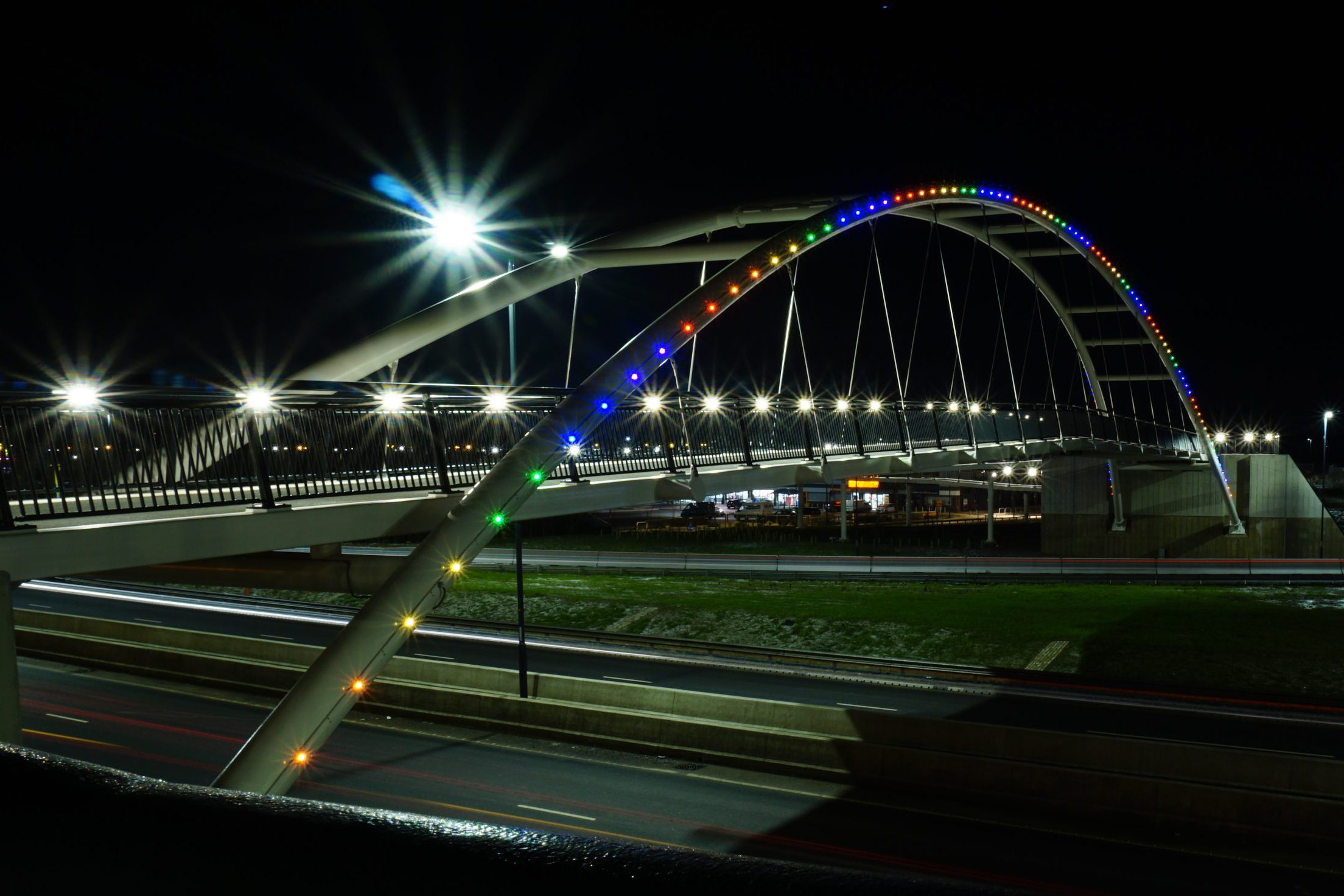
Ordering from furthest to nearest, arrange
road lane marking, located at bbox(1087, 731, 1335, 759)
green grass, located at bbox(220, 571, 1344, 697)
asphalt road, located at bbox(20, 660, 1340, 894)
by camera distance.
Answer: green grass, located at bbox(220, 571, 1344, 697) → road lane marking, located at bbox(1087, 731, 1335, 759) → asphalt road, located at bbox(20, 660, 1340, 894)

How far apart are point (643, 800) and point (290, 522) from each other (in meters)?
8.56

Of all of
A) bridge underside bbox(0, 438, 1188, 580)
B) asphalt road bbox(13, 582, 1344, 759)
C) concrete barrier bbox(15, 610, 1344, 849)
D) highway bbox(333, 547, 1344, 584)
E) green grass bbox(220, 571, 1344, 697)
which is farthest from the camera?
highway bbox(333, 547, 1344, 584)

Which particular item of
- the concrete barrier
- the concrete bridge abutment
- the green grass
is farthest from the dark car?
the concrete barrier

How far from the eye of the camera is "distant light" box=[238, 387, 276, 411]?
13.5 meters

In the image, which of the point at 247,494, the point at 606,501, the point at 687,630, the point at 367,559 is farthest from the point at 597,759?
the point at 687,630

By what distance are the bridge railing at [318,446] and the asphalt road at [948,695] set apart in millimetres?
6508

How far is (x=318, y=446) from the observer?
15.4 m

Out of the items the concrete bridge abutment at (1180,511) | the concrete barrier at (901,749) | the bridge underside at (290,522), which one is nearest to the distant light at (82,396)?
the bridge underside at (290,522)

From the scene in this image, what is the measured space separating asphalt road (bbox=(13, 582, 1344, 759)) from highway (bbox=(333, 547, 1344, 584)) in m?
16.7

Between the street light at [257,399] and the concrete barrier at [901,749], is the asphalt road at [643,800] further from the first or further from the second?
the street light at [257,399]

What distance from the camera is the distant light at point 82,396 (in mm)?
11758

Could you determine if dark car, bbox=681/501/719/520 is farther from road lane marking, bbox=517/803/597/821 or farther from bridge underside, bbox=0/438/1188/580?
road lane marking, bbox=517/803/597/821

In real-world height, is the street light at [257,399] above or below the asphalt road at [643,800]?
above

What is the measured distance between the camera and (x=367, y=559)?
51.8 feet
